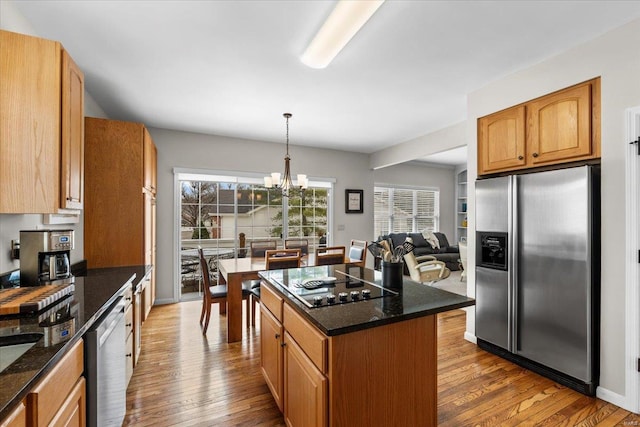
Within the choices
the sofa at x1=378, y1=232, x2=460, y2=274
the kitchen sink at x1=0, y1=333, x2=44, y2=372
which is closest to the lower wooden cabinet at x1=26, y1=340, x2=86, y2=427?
the kitchen sink at x1=0, y1=333, x2=44, y2=372

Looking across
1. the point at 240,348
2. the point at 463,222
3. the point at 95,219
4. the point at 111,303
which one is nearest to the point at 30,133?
the point at 111,303

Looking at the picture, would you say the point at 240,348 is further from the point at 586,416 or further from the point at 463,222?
the point at 463,222

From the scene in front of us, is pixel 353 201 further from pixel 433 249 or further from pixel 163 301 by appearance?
pixel 163 301

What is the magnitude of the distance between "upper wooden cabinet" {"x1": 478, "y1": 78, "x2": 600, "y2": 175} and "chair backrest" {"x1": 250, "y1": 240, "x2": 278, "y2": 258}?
109 inches

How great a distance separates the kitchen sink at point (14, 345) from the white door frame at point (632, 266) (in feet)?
10.5

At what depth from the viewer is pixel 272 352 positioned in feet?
6.47

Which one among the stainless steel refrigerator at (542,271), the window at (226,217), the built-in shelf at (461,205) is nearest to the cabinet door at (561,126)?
the stainless steel refrigerator at (542,271)

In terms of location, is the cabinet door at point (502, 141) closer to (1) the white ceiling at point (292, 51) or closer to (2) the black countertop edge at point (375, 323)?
(1) the white ceiling at point (292, 51)

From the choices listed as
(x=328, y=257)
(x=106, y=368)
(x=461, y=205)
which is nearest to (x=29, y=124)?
(x=106, y=368)

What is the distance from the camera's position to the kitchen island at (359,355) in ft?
4.16

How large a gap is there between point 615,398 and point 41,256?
383 cm

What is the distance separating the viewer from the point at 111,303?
5.34ft

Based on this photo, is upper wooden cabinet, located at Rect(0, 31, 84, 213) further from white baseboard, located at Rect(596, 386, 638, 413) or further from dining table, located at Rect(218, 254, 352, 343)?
white baseboard, located at Rect(596, 386, 638, 413)

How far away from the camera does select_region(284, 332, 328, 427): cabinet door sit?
1.28 meters
